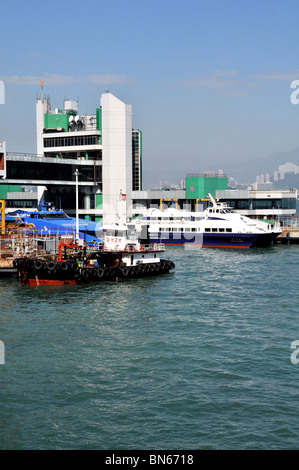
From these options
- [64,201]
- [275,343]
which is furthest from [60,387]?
[64,201]

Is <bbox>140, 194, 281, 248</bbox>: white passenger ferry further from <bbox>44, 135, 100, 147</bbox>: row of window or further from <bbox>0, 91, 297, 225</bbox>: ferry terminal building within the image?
<bbox>44, 135, 100, 147</bbox>: row of window

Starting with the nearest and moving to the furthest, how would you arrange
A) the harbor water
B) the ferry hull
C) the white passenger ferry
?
the harbor water
the ferry hull
the white passenger ferry

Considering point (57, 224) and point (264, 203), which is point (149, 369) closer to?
point (57, 224)

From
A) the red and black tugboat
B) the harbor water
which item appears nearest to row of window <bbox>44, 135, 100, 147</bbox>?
the red and black tugboat

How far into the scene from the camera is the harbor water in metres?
18.6

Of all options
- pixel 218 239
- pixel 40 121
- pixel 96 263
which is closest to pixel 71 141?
pixel 40 121

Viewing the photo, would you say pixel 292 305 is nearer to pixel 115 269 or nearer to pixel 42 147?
pixel 115 269

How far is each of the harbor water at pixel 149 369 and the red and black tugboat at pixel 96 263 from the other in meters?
2.15

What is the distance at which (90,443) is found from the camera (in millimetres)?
17922

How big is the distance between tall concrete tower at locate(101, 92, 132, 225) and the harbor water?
5766 centimetres

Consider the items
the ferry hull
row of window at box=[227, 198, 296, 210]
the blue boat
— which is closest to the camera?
the blue boat

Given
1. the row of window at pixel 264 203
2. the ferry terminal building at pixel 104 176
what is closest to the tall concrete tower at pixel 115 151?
the ferry terminal building at pixel 104 176

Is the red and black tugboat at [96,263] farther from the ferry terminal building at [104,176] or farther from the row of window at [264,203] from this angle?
the row of window at [264,203]

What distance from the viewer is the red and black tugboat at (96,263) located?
45.5 m
